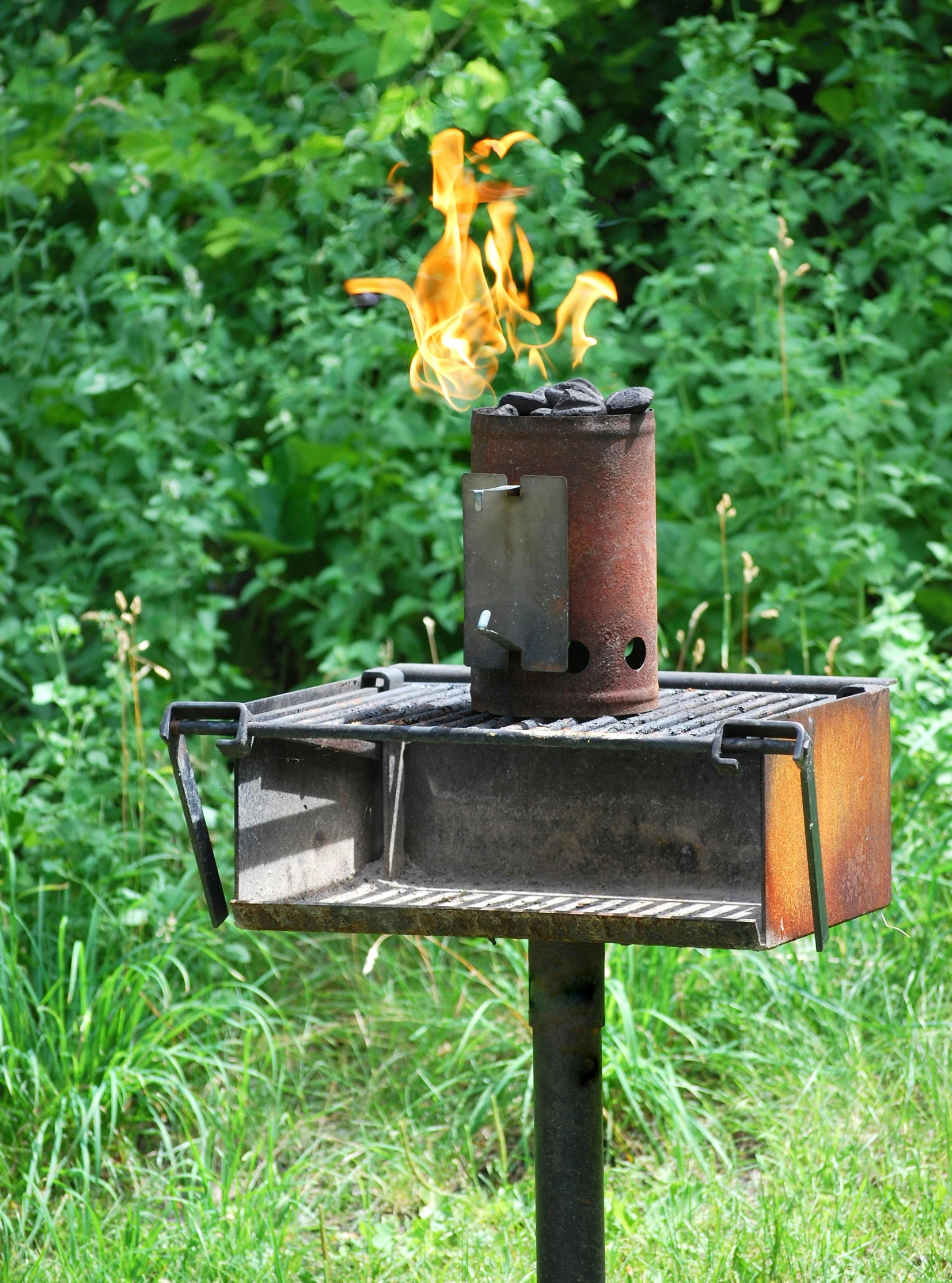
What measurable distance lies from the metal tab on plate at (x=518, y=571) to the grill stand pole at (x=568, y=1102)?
0.44 metres

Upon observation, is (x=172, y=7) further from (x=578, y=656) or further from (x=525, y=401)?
(x=578, y=656)

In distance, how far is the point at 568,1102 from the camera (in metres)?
2.53

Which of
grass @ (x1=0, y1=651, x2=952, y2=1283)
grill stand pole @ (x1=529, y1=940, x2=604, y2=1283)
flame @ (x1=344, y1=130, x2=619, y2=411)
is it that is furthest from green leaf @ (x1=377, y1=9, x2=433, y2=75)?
grill stand pole @ (x1=529, y1=940, x2=604, y2=1283)

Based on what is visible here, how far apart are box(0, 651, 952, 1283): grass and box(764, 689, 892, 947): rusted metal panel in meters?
0.83

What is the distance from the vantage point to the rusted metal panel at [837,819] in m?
2.27

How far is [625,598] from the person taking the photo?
255 cm

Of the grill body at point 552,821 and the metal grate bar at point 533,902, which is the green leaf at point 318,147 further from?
the metal grate bar at point 533,902

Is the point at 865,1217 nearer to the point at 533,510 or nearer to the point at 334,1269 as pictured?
the point at 334,1269

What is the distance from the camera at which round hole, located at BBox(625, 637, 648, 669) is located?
2596 millimetres

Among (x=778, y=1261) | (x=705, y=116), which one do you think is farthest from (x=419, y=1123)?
(x=705, y=116)

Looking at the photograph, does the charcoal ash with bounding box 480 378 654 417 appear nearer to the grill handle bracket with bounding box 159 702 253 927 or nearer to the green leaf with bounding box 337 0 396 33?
the grill handle bracket with bounding box 159 702 253 927

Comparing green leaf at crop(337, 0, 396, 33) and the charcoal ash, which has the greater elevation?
green leaf at crop(337, 0, 396, 33)

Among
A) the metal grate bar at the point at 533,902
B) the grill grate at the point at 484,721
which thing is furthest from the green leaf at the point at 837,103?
the metal grate bar at the point at 533,902

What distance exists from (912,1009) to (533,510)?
176cm
